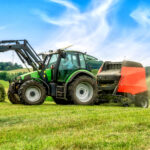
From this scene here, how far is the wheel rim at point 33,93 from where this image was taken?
488 inches

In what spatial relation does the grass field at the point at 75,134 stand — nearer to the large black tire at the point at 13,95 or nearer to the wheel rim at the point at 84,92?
the wheel rim at the point at 84,92

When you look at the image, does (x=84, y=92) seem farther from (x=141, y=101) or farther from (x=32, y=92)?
(x=141, y=101)

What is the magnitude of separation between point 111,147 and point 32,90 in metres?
8.36

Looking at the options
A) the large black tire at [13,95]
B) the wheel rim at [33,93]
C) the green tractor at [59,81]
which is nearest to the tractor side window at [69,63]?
the green tractor at [59,81]

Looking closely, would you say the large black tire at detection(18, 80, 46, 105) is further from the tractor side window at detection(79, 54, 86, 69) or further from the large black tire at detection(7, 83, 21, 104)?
the tractor side window at detection(79, 54, 86, 69)

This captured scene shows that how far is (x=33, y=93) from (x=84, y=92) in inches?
93.4

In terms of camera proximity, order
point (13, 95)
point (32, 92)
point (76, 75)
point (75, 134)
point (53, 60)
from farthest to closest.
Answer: point (13, 95) < point (53, 60) < point (76, 75) < point (32, 92) < point (75, 134)

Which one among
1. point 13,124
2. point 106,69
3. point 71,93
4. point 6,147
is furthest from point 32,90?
point 6,147

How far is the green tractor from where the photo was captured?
1243cm

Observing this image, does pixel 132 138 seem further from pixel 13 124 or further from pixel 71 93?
pixel 71 93

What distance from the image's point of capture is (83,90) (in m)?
13.3

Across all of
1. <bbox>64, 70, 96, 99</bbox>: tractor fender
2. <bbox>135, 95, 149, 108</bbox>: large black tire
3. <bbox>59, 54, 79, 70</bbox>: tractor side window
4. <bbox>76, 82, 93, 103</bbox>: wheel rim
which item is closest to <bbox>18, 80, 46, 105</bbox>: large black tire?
<bbox>64, 70, 96, 99</bbox>: tractor fender

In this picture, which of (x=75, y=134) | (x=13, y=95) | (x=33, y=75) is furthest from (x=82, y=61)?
(x=75, y=134)

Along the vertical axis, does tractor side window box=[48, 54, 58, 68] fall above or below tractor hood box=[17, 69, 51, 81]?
above
